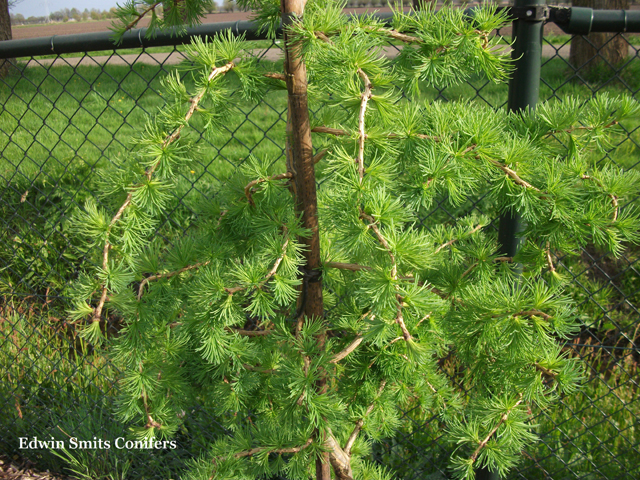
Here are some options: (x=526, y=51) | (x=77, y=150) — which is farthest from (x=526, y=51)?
(x=77, y=150)

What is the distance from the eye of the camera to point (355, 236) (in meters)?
0.81

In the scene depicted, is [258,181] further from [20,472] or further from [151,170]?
[20,472]

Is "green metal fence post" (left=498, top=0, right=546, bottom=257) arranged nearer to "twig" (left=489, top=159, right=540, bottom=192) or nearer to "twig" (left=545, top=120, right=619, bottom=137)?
"twig" (left=545, top=120, right=619, bottom=137)

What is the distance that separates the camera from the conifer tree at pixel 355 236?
0.89 meters

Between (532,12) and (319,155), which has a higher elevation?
(532,12)

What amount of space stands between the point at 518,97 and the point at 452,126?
2.02ft

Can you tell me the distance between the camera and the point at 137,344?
105 cm

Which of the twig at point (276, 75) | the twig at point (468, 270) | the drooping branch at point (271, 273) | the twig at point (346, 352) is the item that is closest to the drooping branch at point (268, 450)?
the twig at point (346, 352)

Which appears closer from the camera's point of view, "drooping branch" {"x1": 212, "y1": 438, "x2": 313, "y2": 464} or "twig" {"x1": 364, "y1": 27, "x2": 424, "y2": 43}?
"twig" {"x1": 364, "y1": 27, "x2": 424, "y2": 43}

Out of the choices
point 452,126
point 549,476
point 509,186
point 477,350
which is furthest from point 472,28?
point 549,476

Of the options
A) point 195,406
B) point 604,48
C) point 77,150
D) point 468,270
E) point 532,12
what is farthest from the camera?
point 604,48

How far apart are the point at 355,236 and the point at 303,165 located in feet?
1.12

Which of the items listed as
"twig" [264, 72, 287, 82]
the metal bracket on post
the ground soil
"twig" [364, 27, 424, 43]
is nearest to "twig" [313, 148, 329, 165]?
"twig" [264, 72, 287, 82]

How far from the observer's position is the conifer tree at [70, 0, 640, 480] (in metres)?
0.89
